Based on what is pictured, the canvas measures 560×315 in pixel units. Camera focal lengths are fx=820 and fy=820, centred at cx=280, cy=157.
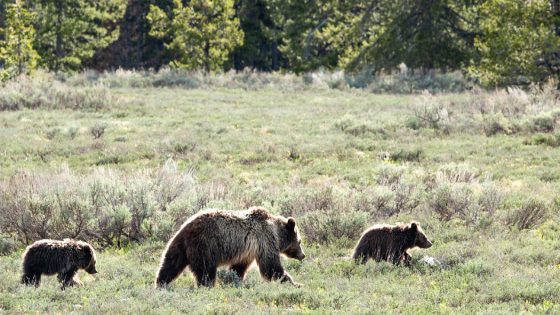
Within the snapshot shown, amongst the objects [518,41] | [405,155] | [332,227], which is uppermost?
[518,41]

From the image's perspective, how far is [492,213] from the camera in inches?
522

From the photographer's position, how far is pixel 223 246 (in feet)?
29.3

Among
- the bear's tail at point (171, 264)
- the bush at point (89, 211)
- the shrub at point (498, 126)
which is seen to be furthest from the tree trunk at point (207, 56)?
the bear's tail at point (171, 264)

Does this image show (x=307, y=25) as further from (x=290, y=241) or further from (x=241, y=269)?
(x=241, y=269)

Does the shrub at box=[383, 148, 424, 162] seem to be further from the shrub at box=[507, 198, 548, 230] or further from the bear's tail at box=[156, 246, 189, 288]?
the bear's tail at box=[156, 246, 189, 288]

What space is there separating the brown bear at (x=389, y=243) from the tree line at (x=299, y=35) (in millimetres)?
17574

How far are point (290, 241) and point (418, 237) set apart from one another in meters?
1.98

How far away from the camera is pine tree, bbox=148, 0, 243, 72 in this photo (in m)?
47.0

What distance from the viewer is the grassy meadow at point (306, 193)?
8789 mm

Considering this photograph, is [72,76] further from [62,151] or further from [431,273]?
[431,273]

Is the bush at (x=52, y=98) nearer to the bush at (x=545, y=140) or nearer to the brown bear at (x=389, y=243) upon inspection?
the bush at (x=545, y=140)

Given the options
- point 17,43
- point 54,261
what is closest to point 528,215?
point 54,261

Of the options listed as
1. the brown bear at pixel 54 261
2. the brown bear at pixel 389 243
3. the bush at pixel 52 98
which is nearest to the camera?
the brown bear at pixel 54 261

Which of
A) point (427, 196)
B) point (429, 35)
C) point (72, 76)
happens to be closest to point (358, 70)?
point (429, 35)
